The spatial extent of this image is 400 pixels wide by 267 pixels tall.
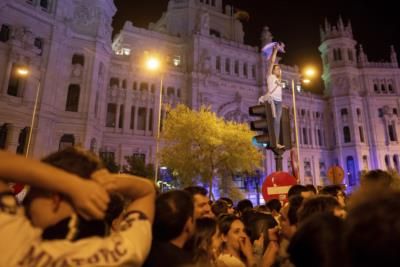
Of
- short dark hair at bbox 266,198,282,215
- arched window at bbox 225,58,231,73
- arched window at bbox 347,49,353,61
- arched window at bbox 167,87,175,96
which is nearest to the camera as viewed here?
short dark hair at bbox 266,198,282,215

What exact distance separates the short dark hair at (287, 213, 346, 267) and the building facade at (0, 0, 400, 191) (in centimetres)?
1777

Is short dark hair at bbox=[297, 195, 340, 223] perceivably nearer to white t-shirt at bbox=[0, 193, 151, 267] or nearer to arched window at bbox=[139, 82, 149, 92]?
white t-shirt at bbox=[0, 193, 151, 267]

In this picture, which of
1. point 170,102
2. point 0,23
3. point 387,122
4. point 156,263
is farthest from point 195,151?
point 387,122

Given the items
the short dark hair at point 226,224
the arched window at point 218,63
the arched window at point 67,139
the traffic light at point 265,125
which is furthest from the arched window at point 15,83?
the short dark hair at point 226,224

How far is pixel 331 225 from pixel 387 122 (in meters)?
52.2

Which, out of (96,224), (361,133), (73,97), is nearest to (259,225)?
(96,224)

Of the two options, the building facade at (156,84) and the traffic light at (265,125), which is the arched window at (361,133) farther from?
the traffic light at (265,125)

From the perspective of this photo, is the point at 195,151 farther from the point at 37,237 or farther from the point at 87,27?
the point at 37,237

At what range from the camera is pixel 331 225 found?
1832mm

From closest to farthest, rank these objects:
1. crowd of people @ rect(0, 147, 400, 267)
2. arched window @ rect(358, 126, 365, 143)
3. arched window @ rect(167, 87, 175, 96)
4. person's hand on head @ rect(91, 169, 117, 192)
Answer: crowd of people @ rect(0, 147, 400, 267) < person's hand on head @ rect(91, 169, 117, 192) < arched window @ rect(167, 87, 175, 96) < arched window @ rect(358, 126, 365, 143)

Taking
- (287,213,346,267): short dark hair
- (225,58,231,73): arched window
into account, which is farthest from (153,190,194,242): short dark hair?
(225,58,231,73): arched window

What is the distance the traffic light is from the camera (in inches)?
337

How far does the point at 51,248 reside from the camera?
1455 millimetres

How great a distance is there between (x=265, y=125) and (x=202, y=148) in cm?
1680
